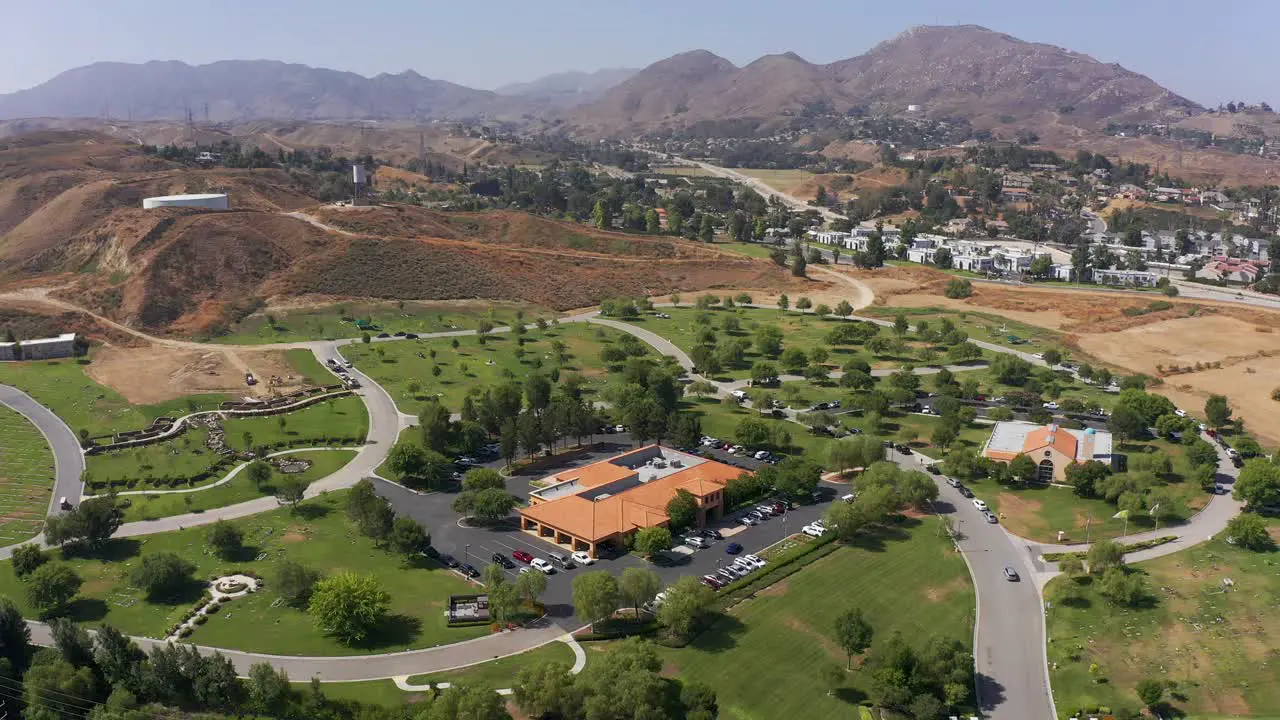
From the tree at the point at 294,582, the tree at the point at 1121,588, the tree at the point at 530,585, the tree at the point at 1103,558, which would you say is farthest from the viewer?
the tree at the point at 1103,558

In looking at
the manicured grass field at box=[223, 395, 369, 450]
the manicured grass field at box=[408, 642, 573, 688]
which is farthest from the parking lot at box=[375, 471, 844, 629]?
the manicured grass field at box=[223, 395, 369, 450]

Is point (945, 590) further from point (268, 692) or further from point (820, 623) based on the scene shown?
point (268, 692)

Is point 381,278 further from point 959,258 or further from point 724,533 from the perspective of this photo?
point 959,258

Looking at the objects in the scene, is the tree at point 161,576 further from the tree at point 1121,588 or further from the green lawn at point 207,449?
the tree at point 1121,588

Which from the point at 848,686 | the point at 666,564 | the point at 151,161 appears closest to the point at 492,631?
the point at 666,564

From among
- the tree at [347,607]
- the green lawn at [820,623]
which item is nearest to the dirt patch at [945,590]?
the green lawn at [820,623]

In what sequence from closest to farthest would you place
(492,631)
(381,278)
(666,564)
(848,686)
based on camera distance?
(848,686), (492,631), (666,564), (381,278)

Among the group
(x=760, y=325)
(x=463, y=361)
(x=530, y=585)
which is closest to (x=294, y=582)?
(x=530, y=585)
